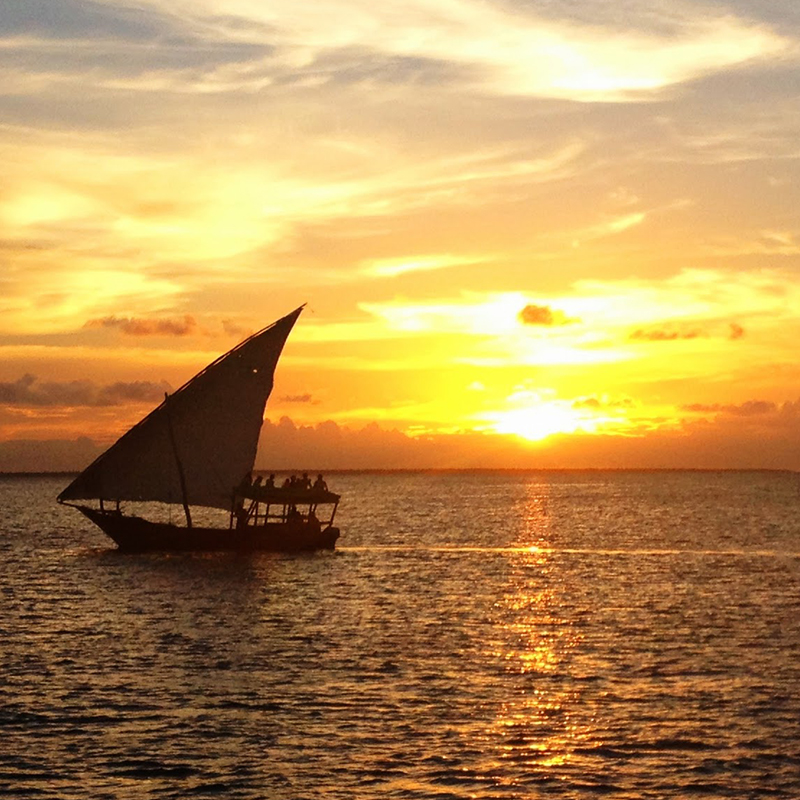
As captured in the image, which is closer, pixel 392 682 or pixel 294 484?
pixel 392 682

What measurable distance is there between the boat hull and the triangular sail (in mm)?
2128

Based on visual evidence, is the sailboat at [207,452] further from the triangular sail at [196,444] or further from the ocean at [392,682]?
the ocean at [392,682]

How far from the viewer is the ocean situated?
95.8ft

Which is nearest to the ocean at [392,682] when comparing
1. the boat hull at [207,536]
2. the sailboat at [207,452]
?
the boat hull at [207,536]

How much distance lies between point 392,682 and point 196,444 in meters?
44.2

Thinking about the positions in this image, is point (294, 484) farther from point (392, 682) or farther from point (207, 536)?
point (392, 682)

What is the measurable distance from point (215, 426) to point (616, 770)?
55.2 m

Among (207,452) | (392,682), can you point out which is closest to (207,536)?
(207,452)

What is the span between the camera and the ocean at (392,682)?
2920 centimetres

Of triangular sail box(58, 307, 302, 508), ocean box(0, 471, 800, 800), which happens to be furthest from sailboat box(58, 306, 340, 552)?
ocean box(0, 471, 800, 800)

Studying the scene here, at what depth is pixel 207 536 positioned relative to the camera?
82375mm

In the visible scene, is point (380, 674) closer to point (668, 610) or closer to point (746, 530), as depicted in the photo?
point (668, 610)

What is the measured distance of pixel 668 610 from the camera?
58906 mm

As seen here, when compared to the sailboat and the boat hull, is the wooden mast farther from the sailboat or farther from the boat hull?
the boat hull
